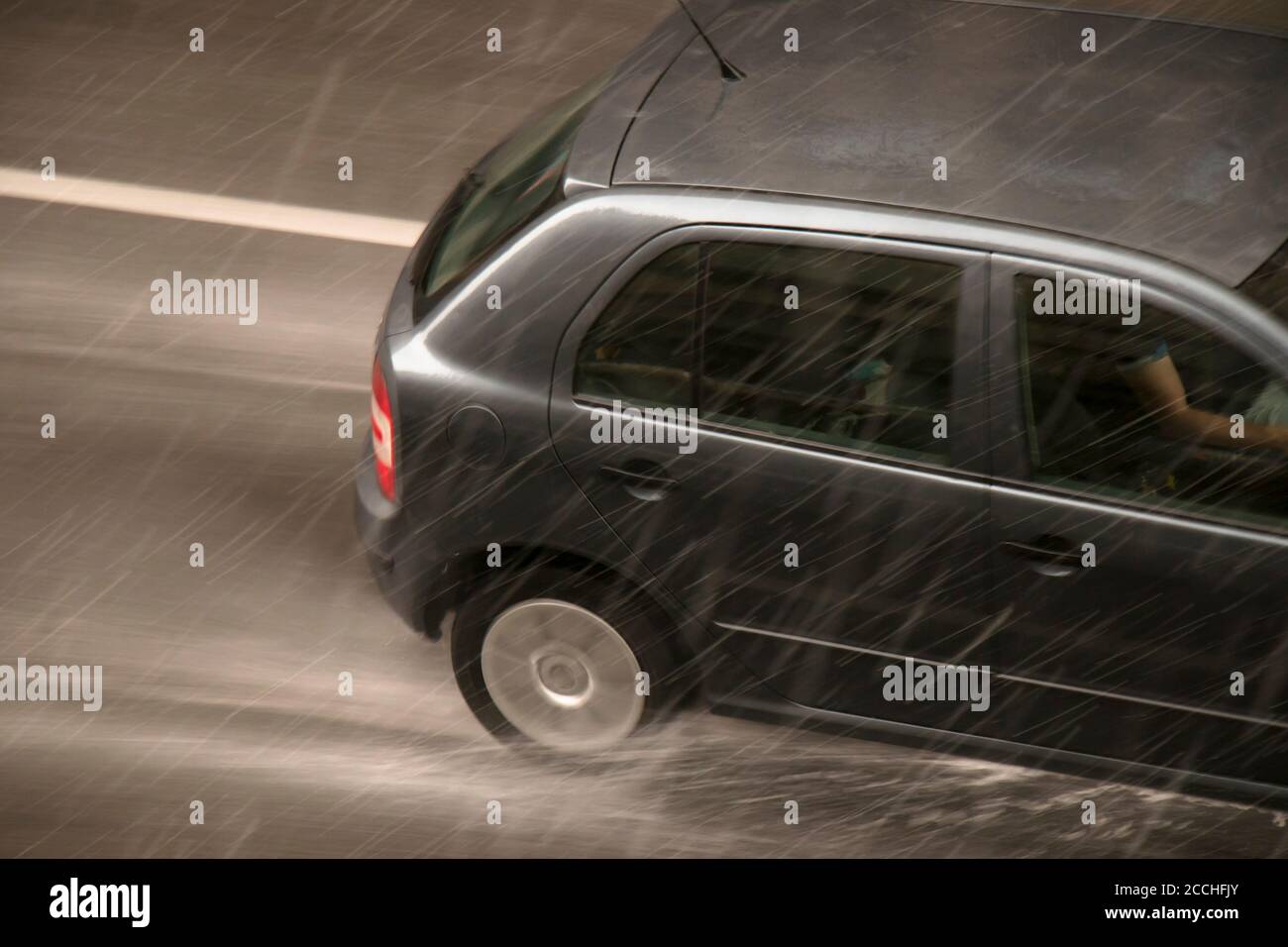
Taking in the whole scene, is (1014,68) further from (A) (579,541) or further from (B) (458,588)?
(B) (458,588)

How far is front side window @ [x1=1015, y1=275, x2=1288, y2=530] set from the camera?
3.45m

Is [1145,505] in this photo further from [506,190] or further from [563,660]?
[506,190]

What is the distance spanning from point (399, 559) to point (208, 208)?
3.63 metres

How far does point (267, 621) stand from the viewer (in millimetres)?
4922

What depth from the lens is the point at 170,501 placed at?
A: 211 inches

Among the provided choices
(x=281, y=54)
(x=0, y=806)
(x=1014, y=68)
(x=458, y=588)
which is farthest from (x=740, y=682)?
(x=281, y=54)

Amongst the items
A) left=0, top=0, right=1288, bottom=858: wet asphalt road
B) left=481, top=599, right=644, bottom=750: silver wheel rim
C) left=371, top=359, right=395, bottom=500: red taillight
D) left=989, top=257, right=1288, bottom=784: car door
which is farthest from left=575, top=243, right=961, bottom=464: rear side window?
left=0, top=0, right=1288, bottom=858: wet asphalt road

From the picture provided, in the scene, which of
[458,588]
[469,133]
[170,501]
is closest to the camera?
[458,588]

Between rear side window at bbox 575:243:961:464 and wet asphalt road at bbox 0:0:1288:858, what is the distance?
48.7 inches

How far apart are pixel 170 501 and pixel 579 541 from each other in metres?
2.15

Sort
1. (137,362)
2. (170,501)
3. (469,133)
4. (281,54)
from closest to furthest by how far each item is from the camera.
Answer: (170,501), (137,362), (469,133), (281,54)

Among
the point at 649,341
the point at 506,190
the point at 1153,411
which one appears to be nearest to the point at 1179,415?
the point at 1153,411

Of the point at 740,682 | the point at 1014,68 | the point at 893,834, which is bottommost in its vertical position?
the point at 893,834

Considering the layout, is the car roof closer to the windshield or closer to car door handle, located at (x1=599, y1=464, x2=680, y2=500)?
the windshield
